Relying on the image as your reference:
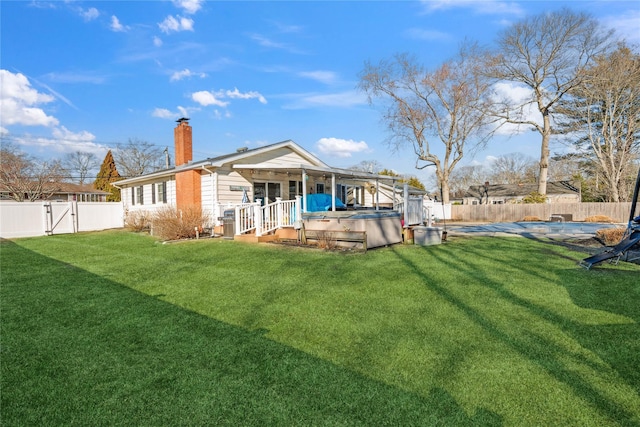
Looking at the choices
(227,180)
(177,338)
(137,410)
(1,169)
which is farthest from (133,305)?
(1,169)

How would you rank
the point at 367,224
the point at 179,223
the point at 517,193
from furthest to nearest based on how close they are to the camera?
the point at 517,193
the point at 179,223
the point at 367,224

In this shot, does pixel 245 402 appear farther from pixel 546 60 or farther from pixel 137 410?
pixel 546 60

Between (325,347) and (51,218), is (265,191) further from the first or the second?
(325,347)

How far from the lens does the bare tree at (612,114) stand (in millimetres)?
23188

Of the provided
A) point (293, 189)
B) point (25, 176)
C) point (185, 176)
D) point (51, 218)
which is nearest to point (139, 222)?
point (185, 176)

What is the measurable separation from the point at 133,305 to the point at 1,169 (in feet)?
95.2

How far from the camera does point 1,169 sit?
25.0m

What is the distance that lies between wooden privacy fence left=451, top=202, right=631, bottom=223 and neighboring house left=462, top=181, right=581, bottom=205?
868 centimetres

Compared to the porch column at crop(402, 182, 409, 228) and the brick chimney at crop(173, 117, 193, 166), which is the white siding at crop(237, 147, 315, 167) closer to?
the brick chimney at crop(173, 117, 193, 166)

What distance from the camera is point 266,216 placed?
11.7m

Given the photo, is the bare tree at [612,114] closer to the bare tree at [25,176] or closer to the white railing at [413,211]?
the white railing at [413,211]

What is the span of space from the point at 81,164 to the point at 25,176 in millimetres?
20468

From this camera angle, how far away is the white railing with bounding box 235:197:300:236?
38.0 feet

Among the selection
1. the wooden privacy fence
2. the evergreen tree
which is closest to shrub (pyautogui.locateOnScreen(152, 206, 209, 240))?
the wooden privacy fence
